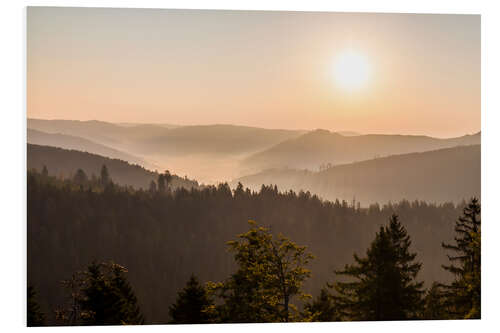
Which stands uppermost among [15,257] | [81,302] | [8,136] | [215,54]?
[215,54]

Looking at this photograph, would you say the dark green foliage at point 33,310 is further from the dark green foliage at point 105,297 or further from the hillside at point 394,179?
the hillside at point 394,179

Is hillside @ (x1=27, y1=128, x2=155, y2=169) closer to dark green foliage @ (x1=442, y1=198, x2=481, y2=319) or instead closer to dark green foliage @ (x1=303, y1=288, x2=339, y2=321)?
dark green foliage @ (x1=303, y1=288, x2=339, y2=321)

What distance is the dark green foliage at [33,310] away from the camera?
25.0ft

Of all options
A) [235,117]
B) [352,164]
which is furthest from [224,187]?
[352,164]

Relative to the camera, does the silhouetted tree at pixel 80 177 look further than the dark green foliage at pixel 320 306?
No

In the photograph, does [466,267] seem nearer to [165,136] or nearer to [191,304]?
[191,304]

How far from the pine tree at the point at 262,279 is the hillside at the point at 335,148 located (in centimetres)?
84

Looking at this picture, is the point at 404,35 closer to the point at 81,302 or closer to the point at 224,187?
the point at 224,187

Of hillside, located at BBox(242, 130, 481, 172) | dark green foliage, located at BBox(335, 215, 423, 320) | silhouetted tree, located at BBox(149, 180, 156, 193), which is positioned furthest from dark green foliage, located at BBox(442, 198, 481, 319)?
silhouetted tree, located at BBox(149, 180, 156, 193)

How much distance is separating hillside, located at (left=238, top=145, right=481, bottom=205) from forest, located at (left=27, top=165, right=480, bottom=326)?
12 cm

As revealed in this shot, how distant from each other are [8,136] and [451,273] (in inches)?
210

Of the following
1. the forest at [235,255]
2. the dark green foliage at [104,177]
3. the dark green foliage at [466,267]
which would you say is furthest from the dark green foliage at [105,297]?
the dark green foliage at [466,267]

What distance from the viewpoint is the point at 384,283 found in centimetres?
821
